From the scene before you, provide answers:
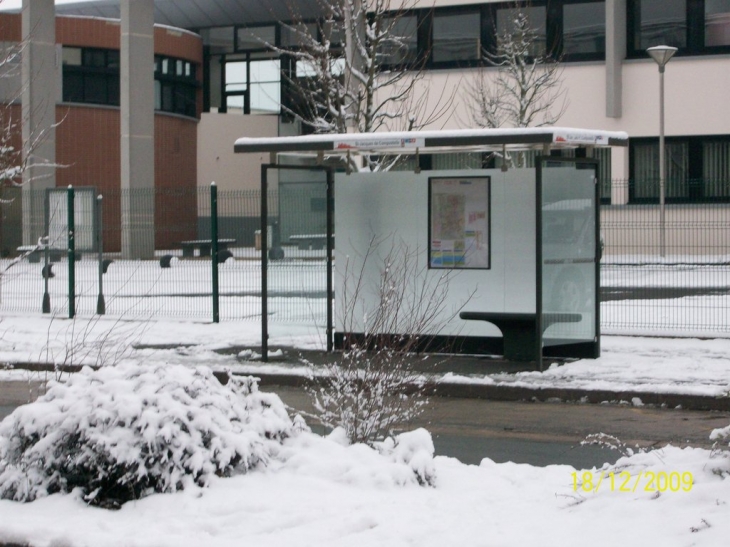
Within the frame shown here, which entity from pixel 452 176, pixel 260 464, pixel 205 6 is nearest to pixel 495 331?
pixel 452 176

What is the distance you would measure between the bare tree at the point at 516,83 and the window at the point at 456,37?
76cm

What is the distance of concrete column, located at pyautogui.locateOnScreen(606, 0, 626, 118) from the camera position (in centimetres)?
3297

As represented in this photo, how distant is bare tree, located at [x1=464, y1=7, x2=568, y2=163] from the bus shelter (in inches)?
639

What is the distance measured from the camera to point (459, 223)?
13.5 metres

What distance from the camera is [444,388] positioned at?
1148 cm

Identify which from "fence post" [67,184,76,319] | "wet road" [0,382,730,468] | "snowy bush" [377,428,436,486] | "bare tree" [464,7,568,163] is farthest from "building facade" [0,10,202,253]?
"snowy bush" [377,428,436,486]

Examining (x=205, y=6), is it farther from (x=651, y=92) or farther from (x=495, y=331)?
(x=495, y=331)

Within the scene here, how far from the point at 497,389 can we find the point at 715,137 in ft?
79.9

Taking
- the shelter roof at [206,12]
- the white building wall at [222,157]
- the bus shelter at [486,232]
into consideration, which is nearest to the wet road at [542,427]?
the bus shelter at [486,232]

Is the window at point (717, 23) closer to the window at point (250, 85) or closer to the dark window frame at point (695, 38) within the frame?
the dark window frame at point (695, 38)

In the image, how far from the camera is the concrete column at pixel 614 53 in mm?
32969

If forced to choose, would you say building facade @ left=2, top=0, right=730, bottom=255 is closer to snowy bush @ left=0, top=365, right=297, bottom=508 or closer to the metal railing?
the metal railing

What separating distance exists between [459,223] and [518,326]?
60.9 inches

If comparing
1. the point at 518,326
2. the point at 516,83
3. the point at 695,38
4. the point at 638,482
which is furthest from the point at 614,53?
the point at 638,482
